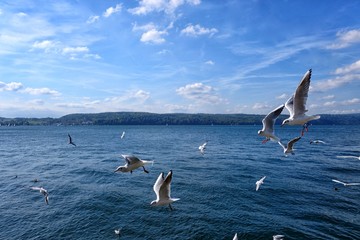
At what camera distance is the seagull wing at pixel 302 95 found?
11.0 meters

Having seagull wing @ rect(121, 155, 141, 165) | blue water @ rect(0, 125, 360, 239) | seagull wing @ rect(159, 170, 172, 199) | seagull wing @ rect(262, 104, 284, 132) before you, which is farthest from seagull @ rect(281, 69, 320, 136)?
blue water @ rect(0, 125, 360, 239)

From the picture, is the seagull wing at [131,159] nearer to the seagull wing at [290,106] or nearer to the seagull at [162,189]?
the seagull at [162,189]

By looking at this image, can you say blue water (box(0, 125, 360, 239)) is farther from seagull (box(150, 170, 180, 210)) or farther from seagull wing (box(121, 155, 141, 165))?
seagull wing (box(121, 155, 141, 165))

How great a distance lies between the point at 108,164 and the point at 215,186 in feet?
78.7

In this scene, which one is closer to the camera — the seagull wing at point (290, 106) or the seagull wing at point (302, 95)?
the seagull wing at point (302, 95)

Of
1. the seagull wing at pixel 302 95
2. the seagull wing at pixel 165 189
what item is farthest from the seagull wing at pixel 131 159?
the seagull wing at pixel 302 95

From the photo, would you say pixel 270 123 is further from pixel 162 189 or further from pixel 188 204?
pixel 188 204

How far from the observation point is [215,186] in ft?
115

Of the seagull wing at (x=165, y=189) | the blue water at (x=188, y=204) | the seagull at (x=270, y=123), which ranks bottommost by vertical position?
the blue water at (x=188, y=204)

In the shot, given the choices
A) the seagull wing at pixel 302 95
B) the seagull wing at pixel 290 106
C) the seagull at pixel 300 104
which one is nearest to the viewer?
the seagull wing at pixel 302 95

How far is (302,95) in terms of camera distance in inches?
463

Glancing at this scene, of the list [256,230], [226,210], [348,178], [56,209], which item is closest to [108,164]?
[56,209]

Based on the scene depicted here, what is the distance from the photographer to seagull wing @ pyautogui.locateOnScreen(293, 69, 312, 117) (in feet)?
36.1

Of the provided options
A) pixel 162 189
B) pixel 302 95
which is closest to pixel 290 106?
pixel 302 95
